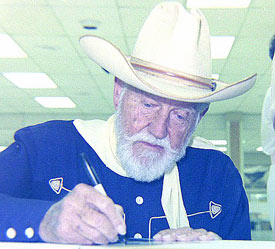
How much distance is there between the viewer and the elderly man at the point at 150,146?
1.32m

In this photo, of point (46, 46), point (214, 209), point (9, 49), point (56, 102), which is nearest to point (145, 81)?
point (214, 209)

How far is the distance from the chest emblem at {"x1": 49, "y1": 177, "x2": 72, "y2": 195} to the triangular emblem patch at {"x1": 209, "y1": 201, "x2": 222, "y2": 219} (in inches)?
18.0

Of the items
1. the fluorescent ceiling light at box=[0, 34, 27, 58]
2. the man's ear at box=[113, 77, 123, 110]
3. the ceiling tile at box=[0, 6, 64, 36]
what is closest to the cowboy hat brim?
the man's ear at box=[113, 77, 123, 110]

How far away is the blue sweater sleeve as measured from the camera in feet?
2.95

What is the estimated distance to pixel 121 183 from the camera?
4.73ft

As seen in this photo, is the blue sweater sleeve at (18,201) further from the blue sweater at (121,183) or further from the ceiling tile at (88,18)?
the ceiling tile at (88,18)

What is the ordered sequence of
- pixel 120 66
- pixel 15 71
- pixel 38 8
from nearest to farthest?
pixel 120 66 < pixel 38 8 < pixel 15 71

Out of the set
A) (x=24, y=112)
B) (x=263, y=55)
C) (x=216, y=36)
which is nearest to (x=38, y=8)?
(x=216, y=36)

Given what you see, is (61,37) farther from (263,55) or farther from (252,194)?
(252,194)

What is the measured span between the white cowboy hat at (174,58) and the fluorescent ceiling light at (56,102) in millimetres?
7798

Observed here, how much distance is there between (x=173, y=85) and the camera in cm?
134

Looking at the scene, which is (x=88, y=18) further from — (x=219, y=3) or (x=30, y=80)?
(x=30, y=80)

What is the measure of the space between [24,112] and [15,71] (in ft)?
11.9

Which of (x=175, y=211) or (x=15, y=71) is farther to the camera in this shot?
(x=15, y=71)
